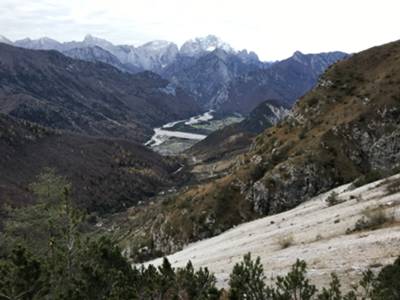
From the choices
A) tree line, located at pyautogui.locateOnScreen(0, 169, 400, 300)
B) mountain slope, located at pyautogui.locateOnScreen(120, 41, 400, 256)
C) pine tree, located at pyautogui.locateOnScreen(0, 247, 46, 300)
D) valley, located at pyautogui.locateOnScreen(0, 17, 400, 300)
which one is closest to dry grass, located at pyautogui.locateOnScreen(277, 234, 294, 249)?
valley, located at pyautogui.locateOnScreen(0, 17, 400, 300)

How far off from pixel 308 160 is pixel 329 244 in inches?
1483

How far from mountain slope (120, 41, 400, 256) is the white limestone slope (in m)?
19.7

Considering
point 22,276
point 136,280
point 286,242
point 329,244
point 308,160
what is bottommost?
point 329,244

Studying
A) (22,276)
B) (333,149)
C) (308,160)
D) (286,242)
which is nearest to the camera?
(22,276)

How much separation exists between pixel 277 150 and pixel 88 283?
50867 millimetres

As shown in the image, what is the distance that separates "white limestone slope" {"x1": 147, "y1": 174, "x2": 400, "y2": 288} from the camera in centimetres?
2177

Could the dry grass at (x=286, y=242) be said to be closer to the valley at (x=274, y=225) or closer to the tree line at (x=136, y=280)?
the valley at (x=274, y=225)

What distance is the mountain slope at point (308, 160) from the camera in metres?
61.8

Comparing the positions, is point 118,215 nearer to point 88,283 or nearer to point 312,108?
point 312,108

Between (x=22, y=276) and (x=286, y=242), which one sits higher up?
(x=22, y=276)

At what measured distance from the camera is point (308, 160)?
62875 mm

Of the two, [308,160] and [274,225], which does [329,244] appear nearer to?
[274,225]

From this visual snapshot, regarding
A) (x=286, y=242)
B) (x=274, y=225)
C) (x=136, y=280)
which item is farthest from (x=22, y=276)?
(x=274, y=225)

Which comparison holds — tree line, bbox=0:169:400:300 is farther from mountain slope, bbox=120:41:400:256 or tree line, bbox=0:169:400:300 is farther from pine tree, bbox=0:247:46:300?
mountain slope, bbox=120:41:400:256
